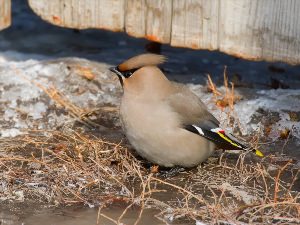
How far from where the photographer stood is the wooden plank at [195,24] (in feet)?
19.5

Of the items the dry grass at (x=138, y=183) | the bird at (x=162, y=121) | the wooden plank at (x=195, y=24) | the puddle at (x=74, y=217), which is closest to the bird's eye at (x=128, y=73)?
the bird at (x=162, y=121)

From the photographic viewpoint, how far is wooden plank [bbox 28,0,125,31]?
6176 mm

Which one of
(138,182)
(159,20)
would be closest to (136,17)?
(159,20)

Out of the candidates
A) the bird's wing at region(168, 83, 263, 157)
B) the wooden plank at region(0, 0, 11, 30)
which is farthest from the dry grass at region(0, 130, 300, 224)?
the wooden plank at region(0, 0, 11, 30)

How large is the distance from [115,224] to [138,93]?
996 millimetres

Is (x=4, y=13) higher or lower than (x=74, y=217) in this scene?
higher

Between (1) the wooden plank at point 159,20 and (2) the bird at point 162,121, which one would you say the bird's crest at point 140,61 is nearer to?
(2) the bird at point 162,121

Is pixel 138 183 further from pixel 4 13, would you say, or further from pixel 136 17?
pixel 4 13

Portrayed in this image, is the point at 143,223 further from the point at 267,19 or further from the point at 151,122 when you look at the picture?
the point at 267,19

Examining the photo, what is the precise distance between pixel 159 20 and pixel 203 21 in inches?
12.9

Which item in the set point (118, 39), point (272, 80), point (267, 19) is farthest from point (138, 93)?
point (118, 39)

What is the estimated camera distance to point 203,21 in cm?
597

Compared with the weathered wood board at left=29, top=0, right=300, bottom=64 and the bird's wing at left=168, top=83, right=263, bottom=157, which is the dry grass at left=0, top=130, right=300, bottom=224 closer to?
the bird's wing at left=168, top=83, right=263, bottom=157

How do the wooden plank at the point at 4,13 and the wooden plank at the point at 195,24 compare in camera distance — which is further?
the wooden plank at the point at 4,13
